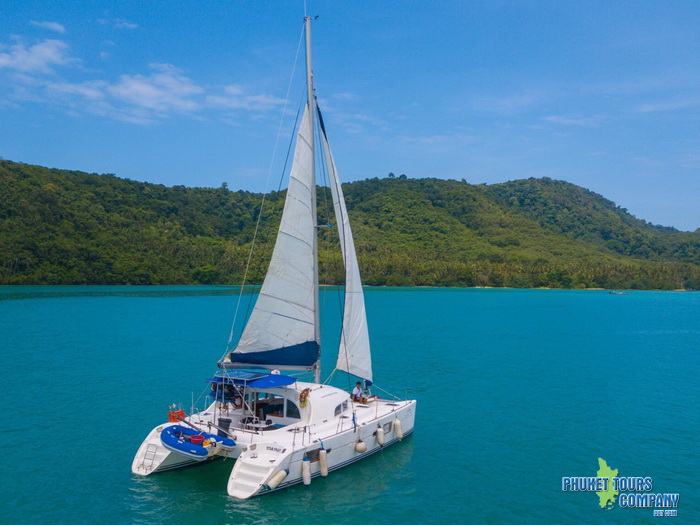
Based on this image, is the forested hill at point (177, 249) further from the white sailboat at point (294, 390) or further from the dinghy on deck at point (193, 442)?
the dinghy on deck at point (193, 442)

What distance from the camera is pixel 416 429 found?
79.4 feet

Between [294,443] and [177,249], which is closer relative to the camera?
[294,443]

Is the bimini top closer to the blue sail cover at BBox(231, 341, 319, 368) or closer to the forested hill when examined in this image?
the blue sail cover at BBox(231, 341, 319, 368)

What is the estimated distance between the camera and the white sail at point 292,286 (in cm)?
1956

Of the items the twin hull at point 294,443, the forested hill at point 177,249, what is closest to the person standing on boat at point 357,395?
the twin hull at point 294,443

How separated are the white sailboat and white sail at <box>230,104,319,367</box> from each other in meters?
0.04

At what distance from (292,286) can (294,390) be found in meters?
3.63

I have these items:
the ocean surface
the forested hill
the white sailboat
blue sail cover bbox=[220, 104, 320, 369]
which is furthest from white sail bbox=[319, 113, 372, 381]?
the forested hill

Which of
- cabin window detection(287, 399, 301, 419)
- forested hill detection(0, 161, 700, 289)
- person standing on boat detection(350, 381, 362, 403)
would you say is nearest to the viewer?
cabin window detection(287, 399, 301, 419)

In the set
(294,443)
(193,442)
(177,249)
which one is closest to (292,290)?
(294,443)

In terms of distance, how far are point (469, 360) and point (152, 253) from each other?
400ft

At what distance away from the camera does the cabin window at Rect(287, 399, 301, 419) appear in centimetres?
1853

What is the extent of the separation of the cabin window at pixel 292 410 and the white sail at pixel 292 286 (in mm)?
1951

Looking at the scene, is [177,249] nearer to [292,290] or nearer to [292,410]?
[292,290]
